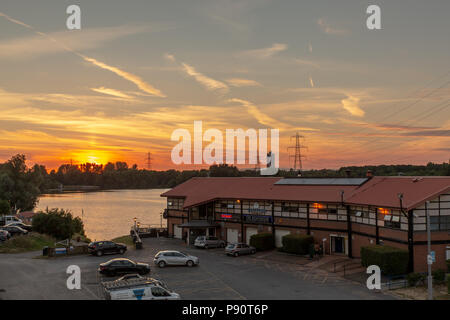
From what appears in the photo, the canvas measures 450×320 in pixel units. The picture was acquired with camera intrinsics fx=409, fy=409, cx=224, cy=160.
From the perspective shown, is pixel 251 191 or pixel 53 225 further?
pixel 53 225

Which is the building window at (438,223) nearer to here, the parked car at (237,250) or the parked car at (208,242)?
the parked car at (237,250)

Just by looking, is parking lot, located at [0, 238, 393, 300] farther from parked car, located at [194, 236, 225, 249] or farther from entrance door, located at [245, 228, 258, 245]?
entrance door, located at [245, 228, 258, 245]

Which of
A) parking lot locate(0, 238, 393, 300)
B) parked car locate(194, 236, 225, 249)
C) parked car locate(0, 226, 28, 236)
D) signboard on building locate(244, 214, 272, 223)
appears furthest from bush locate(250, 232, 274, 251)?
parked car locate(0, 226, 28, 236)

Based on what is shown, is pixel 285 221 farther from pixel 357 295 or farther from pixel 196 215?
pixel 357 295

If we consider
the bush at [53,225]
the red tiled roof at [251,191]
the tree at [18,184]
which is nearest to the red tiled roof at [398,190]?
the red tiled roof at [251,191]

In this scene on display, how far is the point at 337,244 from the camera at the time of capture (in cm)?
4428

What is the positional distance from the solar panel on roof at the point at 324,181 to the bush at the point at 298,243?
7.93 metres

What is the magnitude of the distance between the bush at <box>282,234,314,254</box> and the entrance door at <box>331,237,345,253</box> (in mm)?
2239

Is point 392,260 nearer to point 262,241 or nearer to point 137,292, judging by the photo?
point 262,241

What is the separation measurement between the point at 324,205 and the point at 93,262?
988 inches

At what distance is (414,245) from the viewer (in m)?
34.7

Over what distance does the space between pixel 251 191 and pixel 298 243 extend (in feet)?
39.2

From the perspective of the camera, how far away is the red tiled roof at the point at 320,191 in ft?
119

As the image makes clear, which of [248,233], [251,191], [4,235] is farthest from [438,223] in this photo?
[4,235]
